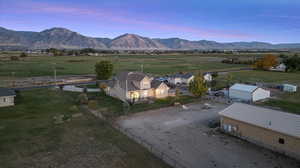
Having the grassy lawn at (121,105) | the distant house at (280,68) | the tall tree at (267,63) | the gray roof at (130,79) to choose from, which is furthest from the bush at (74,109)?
the distant house at (280,68)

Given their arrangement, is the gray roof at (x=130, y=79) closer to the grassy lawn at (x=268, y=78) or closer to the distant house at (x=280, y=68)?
the grassy lawn at (x=268, y=78)

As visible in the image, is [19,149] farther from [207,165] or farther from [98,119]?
[207,165]

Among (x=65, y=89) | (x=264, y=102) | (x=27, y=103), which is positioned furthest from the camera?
(x=65, y=89)

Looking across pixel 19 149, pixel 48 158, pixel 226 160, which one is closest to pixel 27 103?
pixel 19 149

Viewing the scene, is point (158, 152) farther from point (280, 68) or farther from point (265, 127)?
point (280, 68)

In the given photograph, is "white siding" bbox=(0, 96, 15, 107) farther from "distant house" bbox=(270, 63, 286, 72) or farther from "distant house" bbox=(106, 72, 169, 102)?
"distant house" bbox=(270, 63, 286, 72)

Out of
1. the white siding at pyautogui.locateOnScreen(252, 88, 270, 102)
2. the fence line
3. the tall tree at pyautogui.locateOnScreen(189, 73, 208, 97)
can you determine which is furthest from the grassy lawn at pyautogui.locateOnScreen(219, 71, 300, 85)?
the fence line

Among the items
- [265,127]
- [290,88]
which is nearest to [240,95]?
[290,88]
